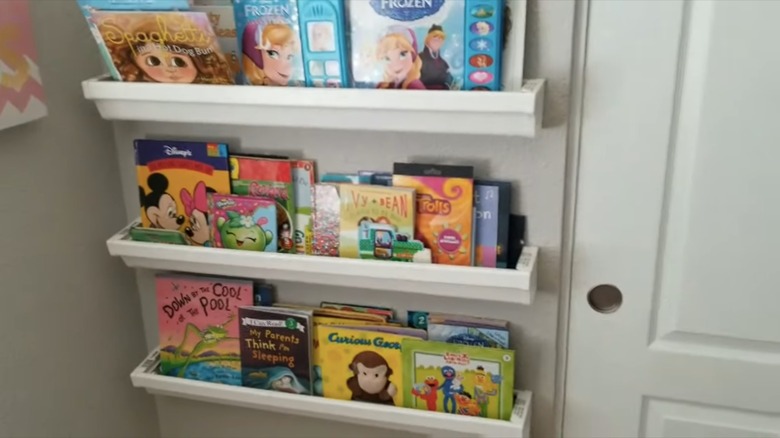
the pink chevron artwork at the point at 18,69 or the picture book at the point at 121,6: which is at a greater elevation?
the picture book at the point at 121,6

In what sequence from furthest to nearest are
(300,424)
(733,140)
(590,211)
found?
(300,424)
(590,211)
(733,140)

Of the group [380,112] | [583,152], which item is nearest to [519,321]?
[583,152]

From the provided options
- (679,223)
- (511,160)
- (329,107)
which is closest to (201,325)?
(329,107)

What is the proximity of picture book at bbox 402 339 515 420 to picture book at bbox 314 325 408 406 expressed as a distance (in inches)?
1.0

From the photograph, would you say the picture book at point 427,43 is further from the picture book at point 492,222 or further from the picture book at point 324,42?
the picture book at point 492,222

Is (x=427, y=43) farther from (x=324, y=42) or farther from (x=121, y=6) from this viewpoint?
(x=121, y=6)

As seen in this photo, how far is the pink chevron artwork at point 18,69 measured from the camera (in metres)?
1.15

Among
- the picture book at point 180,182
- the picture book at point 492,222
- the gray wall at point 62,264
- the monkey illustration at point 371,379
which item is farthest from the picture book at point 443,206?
the gray wall at point 62,264

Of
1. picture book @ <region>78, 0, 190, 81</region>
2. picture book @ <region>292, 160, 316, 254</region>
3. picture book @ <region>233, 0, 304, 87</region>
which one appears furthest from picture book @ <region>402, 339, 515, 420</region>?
picture book @ <region>78, 0, 190, 81</region>

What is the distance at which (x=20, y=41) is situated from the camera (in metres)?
1.18

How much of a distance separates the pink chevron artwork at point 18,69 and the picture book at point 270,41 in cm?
33

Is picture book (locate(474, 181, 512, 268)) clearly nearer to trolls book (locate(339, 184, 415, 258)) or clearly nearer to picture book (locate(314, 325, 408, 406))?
trolls book (locate(339, 184, 415, 258))

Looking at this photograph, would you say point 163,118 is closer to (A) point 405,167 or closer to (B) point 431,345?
(A) point 405,167

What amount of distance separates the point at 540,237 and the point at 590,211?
0.30 ft
